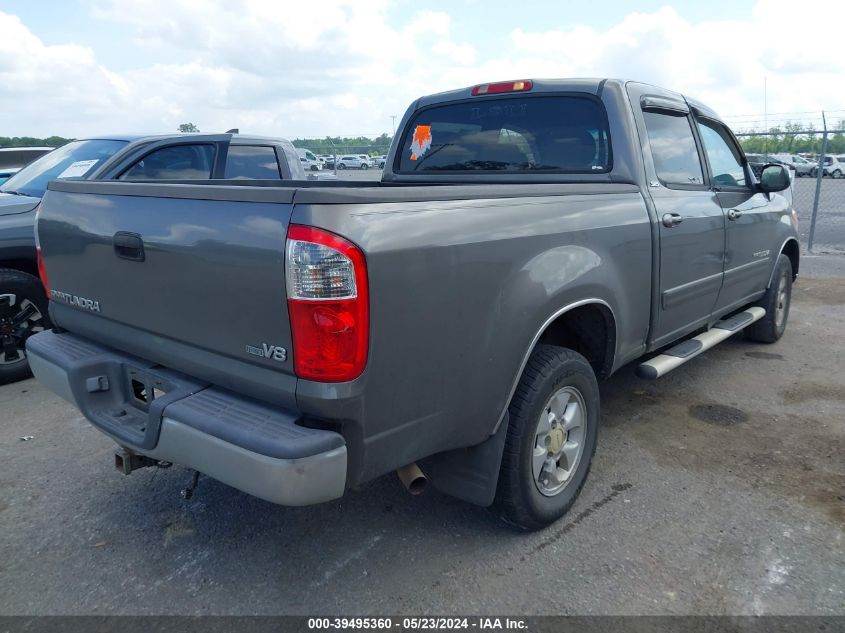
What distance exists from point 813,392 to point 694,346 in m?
1.31

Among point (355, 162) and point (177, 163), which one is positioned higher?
point (177, 163)

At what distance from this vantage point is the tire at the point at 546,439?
2783 millimetres

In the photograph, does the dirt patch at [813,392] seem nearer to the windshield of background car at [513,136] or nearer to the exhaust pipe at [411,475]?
the windshield of background car at [513,136]

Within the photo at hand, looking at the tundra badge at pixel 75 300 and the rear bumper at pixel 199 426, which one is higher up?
the tundra badge at pixel 75 300

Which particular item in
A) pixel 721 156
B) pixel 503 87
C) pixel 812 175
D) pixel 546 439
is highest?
pixel 503 87

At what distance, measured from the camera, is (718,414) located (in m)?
4.45

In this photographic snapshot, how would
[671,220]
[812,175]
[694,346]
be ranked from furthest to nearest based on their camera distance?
1. [812,175]
2. [694,346]
3. [671,220]

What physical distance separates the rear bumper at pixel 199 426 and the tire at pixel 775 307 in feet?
15.6

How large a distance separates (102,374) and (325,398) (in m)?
1.27

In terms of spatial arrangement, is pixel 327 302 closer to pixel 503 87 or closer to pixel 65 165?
pixel 503 87

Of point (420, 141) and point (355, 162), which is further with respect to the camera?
point (355, 162)

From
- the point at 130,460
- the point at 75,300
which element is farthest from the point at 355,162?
the point at 130,460

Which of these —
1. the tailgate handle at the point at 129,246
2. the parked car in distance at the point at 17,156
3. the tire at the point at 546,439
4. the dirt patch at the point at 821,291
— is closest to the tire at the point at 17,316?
the tailgate handle at the point at 129,246

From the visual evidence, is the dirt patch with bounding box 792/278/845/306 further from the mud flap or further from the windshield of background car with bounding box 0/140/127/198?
the windshield of background car with bounding box 0/140/127/198
